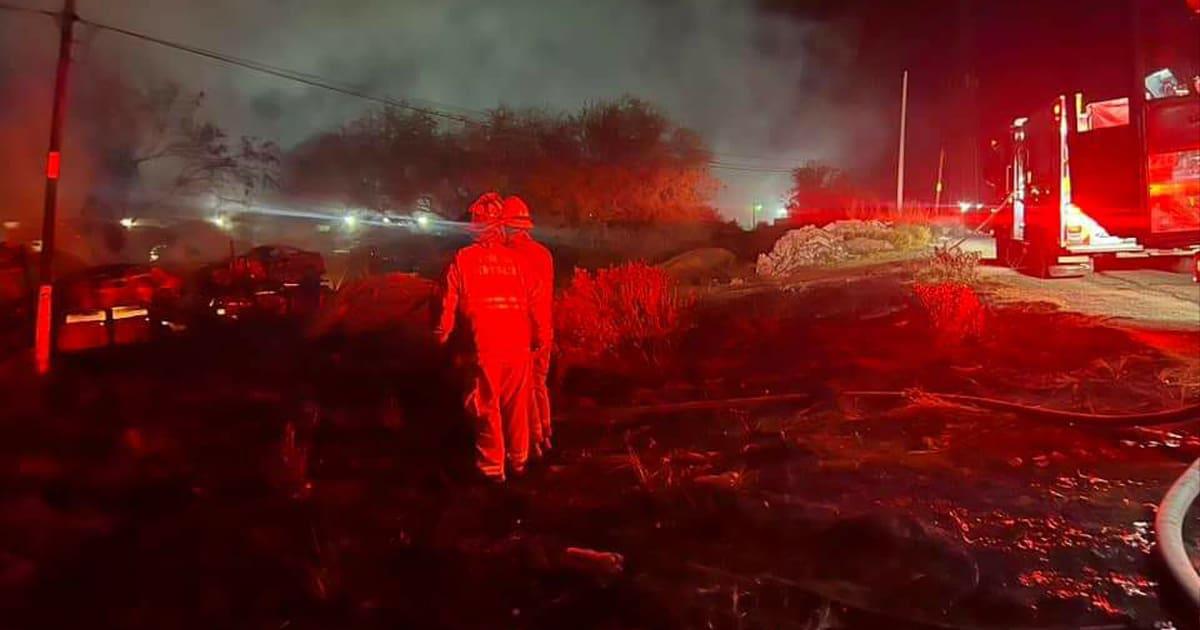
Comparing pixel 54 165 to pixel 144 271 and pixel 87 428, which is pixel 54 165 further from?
pixel 87 428

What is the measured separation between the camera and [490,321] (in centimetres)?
485

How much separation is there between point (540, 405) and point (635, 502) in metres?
1.12

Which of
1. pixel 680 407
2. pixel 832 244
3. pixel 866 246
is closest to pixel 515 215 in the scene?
pixel 680 407

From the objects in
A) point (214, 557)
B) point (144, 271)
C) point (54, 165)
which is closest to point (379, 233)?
point (144, 271)

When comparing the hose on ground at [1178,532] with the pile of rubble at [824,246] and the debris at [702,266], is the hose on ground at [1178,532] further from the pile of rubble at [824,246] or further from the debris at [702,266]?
the debris at [702,266]

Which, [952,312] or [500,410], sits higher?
[952,312]

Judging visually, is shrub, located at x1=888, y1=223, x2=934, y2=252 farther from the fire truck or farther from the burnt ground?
the burnt ground

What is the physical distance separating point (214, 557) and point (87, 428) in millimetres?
4122

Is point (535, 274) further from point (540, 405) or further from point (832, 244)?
point (832, 244)

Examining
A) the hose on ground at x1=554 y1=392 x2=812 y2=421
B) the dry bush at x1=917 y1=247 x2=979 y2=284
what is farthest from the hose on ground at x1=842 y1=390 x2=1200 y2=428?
the dry bush at x1=917 y1=247 x2=979 y2=284

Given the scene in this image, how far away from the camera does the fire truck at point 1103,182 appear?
7.57 meters

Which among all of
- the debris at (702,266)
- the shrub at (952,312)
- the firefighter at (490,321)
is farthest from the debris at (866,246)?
the firefighter at (490,321)

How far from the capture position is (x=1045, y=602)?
136 inches

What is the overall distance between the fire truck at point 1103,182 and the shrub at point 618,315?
17.4 feet
